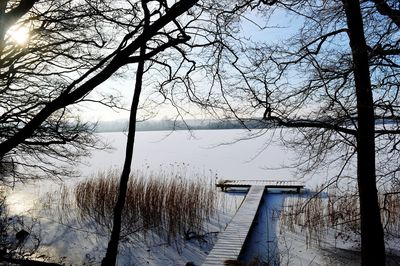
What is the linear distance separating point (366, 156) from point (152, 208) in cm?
510

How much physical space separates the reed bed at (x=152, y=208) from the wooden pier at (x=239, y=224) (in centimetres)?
74

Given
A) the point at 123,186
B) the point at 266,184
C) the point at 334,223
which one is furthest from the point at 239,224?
the point at 266,184

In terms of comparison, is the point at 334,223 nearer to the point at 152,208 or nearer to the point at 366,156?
the point at 366,156

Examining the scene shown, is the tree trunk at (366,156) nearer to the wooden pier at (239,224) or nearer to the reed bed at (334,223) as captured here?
the wooden pier at (239,224)

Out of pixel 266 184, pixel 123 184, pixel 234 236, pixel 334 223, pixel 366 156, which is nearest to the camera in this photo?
pixel 123 184

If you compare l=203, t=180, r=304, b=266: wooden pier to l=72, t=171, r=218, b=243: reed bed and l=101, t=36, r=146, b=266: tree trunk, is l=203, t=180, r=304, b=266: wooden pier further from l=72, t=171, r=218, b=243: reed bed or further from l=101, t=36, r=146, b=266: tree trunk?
A: l=101, t=36, r=146, b=266: tree trunk

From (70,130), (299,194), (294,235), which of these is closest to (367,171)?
(294,235)

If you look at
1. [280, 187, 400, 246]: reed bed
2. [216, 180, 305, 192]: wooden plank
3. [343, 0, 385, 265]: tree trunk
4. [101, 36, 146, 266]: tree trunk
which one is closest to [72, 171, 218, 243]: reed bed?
[280, 187, 400, 246]: reed bed

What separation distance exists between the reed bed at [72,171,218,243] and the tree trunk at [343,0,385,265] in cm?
365

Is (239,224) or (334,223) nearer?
(334,223)

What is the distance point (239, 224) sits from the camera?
25.5 ft

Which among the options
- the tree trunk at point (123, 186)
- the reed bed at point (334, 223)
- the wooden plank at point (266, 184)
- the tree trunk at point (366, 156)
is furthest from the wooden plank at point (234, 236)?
the tree trunk at point (123, 186)

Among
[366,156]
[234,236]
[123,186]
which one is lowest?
[234,236]

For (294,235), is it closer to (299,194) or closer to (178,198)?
(178,198)
